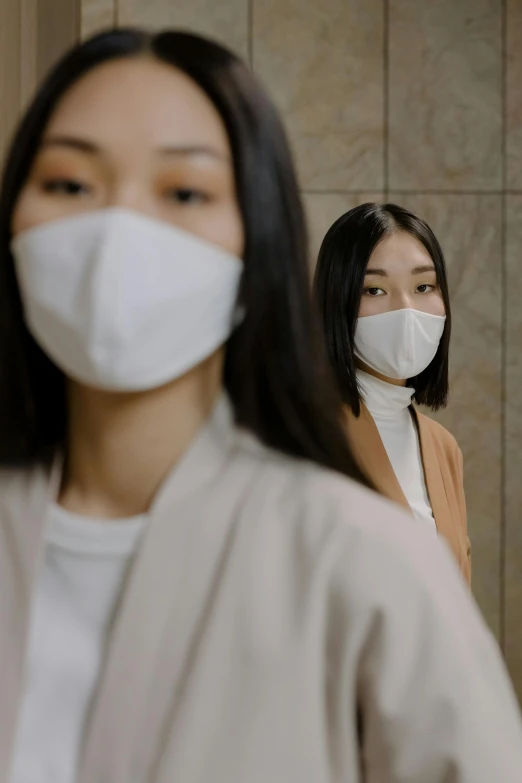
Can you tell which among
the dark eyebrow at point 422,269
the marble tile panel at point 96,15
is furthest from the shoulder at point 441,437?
the marble tile panel at point 96,15

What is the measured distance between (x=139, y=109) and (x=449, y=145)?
2.54 m

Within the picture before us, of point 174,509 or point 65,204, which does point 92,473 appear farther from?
point 65,204

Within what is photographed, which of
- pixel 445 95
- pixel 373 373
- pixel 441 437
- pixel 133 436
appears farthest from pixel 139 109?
pixel 445 95

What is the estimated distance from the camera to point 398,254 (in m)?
1.36

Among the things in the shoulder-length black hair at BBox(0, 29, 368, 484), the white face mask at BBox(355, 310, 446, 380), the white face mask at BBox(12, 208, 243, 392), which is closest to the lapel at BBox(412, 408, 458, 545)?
the white face mask at BBox(355, 310, 446, 380)

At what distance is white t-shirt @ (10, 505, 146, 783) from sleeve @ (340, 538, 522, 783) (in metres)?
0.18

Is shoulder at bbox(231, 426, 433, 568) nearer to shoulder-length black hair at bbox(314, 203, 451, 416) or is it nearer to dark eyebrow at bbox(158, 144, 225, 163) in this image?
dark eyebrow at bbox(158, 144, 225, 163)

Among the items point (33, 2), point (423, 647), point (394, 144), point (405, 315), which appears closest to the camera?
point (423, 647)

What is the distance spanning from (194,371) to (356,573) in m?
0.20

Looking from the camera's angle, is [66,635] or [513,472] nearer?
[66,635]

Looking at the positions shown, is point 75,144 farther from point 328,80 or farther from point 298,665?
point 328,80

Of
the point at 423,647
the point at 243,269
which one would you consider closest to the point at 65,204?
the point at 243,269

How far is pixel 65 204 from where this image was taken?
66cm

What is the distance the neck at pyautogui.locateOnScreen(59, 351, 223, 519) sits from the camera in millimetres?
695
